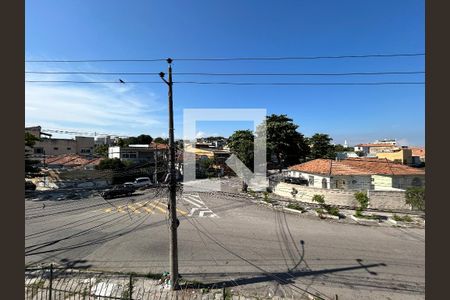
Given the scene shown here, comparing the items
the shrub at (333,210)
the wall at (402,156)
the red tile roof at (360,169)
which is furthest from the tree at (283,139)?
the wall at (402,156)

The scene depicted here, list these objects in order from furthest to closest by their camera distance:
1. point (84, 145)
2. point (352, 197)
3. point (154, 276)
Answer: point (84, 145), point (352, 197), point (154, 276)

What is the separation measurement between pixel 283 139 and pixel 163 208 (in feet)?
62.7

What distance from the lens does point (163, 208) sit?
64.3ft

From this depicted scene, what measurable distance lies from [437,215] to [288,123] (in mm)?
28636

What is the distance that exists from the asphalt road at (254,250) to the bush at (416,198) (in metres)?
3.72

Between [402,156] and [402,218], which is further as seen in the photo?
[402,156]

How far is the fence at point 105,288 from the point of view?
738 centimetres

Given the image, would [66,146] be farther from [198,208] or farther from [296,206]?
[296,206]

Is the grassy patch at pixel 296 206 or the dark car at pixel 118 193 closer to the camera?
the grassy patch at pixel 296 206

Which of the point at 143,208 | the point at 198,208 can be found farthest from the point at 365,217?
the point at 143,208

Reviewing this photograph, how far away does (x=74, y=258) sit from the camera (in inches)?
A: 403

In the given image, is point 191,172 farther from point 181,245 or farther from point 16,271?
point 16,271

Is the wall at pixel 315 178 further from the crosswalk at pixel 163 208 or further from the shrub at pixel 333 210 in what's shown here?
the crosswalk at pixel 163 208

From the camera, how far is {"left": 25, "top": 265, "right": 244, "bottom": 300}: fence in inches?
290
